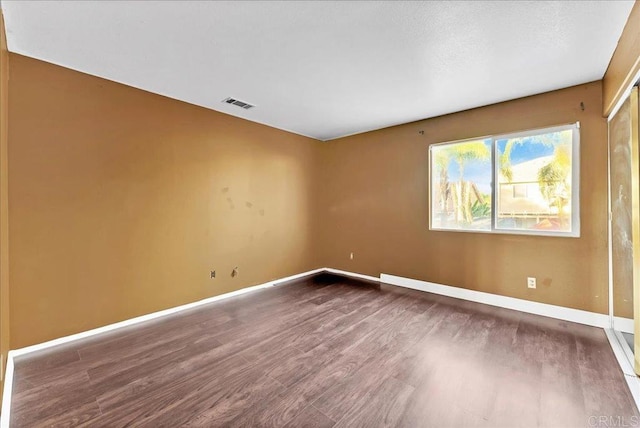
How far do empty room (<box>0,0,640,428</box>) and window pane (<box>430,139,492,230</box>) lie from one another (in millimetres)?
30

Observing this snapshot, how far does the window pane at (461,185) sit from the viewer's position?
3547 mm

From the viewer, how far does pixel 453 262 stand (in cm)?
373

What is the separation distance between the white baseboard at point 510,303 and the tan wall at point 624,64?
2066 millimetres

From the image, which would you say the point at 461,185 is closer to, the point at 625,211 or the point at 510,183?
the point at 510,183

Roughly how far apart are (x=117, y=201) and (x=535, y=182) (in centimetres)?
464

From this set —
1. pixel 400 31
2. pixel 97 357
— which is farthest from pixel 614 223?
pixel 97 357

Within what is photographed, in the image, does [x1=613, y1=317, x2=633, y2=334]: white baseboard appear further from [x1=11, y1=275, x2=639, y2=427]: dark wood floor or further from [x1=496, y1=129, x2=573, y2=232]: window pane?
[x1=496, y1=129, x2=573, y2=232]: window pane

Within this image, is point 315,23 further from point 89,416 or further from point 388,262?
point 388,262

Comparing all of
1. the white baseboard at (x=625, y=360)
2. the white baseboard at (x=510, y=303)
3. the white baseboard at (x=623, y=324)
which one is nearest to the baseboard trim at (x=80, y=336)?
the white baseboard at (x=510, y=303)

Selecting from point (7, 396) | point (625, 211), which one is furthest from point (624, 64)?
point (7, 396)

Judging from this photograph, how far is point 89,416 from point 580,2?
13.0 feet
